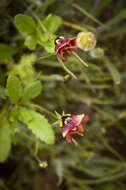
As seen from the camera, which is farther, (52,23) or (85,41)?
(52,23)

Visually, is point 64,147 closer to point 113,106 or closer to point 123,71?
point 113,106

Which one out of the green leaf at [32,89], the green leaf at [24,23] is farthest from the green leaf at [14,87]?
the green leaf at [24,23]

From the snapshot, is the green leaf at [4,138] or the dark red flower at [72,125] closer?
the dark red flower at [72,125]

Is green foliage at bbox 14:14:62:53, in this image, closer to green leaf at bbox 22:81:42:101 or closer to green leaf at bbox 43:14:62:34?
green leaf at bbox 43:14:62:34

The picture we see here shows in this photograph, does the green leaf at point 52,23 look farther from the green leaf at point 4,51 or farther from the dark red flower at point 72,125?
the dark red flower at point 72,125

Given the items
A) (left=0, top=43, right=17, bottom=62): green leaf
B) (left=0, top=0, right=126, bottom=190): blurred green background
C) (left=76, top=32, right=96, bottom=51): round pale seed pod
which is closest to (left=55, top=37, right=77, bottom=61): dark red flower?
(left=76, top=32, right=96, bottom=51): round pale seed pod

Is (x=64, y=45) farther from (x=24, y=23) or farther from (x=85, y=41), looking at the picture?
(x=24, y=23)

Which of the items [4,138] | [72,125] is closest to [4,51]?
[4,138]
